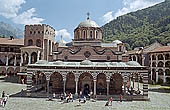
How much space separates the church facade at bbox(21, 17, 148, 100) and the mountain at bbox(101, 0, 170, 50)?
72629mm

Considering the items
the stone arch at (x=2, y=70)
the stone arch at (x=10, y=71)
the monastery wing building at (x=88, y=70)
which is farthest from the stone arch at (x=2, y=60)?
the monastery wing building at (x=88, y=70)

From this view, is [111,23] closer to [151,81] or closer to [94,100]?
[151,81]

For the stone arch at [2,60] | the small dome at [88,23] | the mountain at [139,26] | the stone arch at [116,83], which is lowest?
the stone arch at [116,83]

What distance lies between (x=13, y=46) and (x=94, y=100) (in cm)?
3666

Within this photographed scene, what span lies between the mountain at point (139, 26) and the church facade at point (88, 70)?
7263cm

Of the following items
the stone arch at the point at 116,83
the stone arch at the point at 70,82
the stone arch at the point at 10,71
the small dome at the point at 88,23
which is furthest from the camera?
the stone arch at the point at 10,71

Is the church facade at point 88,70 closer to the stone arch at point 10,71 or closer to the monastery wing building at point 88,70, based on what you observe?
the monastery wing building at point 88,70

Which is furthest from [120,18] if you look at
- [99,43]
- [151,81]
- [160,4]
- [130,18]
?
[99,43]

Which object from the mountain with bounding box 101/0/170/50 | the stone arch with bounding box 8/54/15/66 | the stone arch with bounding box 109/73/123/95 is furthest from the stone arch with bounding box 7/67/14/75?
the mountain with bounding box 101/0/170/50

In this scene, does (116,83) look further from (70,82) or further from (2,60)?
(2,60)

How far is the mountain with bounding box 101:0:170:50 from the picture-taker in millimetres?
102875

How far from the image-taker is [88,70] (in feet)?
77.7

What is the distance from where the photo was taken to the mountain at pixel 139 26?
338 feet

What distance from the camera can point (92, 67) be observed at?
77.6 feet
